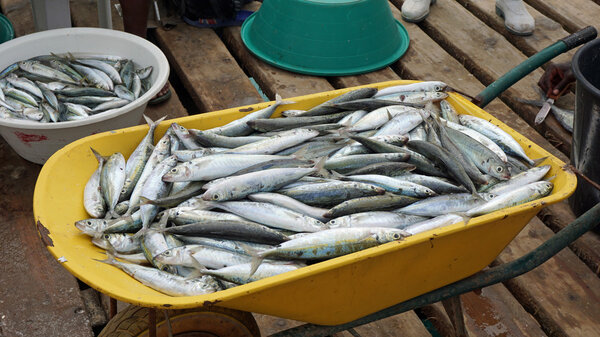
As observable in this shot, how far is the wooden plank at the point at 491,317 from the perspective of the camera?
254 cm

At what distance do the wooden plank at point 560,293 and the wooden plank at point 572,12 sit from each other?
2419 millimetres

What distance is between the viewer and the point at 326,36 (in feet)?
12.4

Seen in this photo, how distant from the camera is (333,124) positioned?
2.32 m

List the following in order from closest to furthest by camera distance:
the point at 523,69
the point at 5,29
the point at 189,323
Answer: the point at 189,323 → the point at 523,69 → the point at 5,29

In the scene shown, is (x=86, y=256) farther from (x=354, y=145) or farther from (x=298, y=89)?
(x=298, y=89)

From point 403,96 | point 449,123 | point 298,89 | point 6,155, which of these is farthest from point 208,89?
point 449,123

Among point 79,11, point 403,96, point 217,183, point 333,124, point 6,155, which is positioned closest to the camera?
point 217,183

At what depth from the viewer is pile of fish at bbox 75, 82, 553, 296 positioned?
1.74 meters

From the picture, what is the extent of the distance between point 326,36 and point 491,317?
2029mm

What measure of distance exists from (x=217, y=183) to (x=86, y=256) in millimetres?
459

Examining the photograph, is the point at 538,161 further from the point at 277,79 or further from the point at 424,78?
the point at 277,79

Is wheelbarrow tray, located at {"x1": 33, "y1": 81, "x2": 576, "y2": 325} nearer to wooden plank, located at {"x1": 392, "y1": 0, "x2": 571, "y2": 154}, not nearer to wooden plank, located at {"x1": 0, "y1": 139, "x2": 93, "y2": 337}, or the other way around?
wooden plank, located at {"x1": 0, "y1": 139, "x2": 93, "y2": 337}

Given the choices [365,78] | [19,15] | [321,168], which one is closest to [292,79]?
[365,78]

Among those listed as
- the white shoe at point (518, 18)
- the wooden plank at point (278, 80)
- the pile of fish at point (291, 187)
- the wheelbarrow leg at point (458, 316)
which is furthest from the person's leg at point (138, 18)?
the white shoe at point (518, 18)
